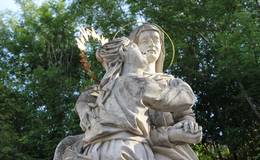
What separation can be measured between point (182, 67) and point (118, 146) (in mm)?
9755

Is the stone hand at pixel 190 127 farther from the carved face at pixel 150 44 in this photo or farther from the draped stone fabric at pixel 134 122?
the carved face at pixel 150 44

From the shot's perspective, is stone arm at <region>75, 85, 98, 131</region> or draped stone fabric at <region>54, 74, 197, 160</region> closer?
draped stone fabric at <region>54, 74, 197, 160</region>

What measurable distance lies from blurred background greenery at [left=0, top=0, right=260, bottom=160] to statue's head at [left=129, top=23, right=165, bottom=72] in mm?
6408

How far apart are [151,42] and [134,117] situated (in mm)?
1158

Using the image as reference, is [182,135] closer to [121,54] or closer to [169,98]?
[169,98]

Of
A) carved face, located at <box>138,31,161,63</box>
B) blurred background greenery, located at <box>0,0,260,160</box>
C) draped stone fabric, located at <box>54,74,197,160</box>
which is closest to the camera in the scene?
draped stone fabric, located at <box>54,74,197,160</box>

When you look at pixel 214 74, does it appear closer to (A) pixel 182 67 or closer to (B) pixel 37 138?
(A) pixel 182 67

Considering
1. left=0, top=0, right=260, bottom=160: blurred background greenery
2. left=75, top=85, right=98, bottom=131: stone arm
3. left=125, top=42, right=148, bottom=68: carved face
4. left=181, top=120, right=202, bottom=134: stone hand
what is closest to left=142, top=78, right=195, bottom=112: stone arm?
left=181, top=120, right=202, bottom=134: stone hand

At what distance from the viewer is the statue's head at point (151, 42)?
237 inches

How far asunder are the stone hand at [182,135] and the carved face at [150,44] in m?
1.02

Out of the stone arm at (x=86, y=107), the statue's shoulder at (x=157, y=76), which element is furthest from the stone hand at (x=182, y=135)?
the stone arm at (x=86, y=107)

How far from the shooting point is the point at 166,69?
1311 centimetres

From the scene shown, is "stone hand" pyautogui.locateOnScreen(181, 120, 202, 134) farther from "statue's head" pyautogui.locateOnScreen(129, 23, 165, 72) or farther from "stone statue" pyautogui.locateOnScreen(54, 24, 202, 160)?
"statue's head" pyautogui.locateOnScreen(129, 23, 165, 72)

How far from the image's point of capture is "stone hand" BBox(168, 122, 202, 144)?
514cm
